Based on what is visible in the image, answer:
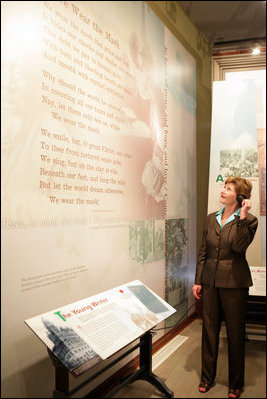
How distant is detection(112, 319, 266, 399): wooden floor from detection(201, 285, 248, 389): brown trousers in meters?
0.05

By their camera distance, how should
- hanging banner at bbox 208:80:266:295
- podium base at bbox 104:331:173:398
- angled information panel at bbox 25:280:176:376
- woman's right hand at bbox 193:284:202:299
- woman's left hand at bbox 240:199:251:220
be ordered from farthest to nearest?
1. hanging banner at bbox 208:80:266:295
2. woman's right hand at bbox 193:284:202:299
3. woman's left hand at bbox 240:199:251:220
4. podium base at bbox 104:331:173:398
5. angled information panel at bbox 25:280:176:376

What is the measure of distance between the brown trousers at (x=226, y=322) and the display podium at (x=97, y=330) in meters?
0.20

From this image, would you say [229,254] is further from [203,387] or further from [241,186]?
[203,387]

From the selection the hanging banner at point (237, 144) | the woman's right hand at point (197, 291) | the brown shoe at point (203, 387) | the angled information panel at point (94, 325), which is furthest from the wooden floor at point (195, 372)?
the hanging banner at point (237, 144)

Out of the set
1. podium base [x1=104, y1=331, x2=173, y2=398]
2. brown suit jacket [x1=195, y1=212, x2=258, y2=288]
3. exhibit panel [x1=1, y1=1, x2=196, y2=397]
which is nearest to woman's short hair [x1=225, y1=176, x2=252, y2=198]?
brown suit jacket [x1=195, y1=212, x2=258, y2=288]

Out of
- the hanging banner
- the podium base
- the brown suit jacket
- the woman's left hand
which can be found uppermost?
the hanging banner

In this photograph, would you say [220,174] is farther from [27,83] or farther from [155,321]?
[27,83]

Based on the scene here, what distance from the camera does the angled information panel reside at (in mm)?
1239

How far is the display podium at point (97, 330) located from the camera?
4.08 ft

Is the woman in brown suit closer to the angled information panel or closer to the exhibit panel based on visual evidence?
the angled information panel

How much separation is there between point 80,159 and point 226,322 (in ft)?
3.37

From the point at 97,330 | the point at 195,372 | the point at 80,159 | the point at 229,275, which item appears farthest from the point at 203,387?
the point at 80,159

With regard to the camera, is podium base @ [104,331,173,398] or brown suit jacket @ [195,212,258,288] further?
brown suit jacket @ [195,212,258,288]

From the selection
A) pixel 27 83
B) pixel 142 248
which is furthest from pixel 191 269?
pixel 27 83
